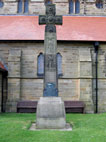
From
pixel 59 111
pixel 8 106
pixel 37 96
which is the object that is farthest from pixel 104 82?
pixel 59 111

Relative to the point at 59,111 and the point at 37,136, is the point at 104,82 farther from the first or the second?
the point at 37,136

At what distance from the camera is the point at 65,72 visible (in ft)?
54.5

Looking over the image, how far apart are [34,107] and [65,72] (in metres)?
3.50

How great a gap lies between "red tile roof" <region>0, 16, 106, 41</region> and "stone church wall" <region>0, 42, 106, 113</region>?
55cm

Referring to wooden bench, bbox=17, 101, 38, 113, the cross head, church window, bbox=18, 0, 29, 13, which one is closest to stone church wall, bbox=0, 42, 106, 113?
wooden bench, bbox=17, 101, 38, 113

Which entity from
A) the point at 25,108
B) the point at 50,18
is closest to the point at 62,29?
the point at 25,108

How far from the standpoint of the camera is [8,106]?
15.6 meters

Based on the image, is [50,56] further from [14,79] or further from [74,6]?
[74,6]

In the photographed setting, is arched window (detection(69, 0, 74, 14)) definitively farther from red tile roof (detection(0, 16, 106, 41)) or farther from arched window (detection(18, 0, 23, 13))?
arched window (detection(18, 0, 23, 13))

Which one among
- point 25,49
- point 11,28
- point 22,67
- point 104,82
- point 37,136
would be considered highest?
point 11,28

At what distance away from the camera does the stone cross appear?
378 inches

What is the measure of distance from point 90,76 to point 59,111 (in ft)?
24.5

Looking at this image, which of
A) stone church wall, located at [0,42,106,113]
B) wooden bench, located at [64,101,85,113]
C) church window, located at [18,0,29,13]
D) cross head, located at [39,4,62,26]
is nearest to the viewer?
cross head, located at [39,4,62,26]

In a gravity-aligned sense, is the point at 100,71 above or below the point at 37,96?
above
